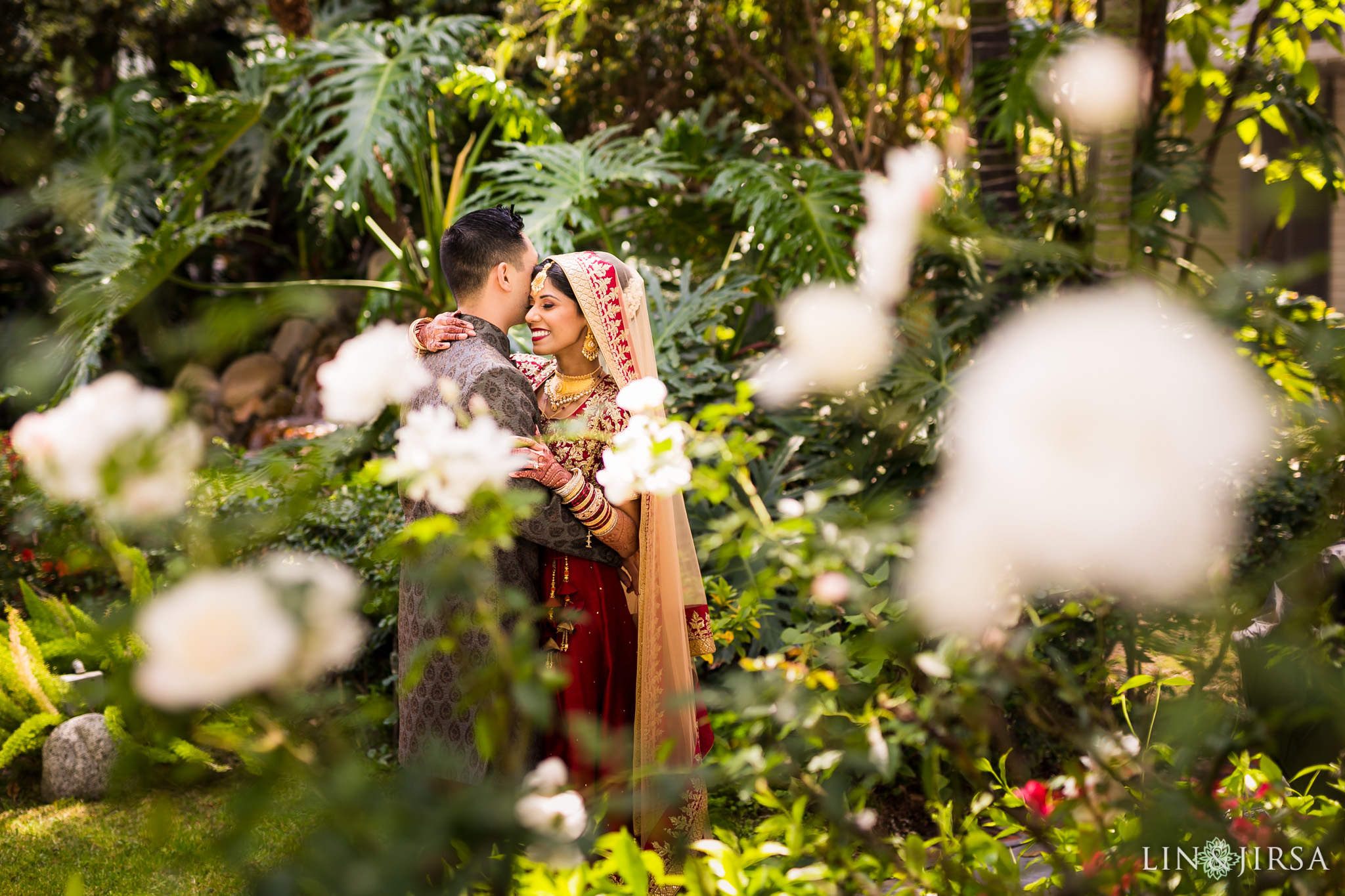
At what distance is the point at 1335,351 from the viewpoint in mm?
1104

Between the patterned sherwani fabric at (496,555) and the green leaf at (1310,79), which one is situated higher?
the green leaf at (1310,79)

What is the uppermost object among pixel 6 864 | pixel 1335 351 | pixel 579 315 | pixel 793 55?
pixel 793 55

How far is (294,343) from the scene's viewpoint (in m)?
9.02

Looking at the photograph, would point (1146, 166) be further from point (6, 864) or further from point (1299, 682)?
point (6, 864)

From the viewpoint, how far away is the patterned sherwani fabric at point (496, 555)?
2.02 meters

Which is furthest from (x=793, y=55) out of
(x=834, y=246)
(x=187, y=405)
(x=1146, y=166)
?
(x=187, y=405)

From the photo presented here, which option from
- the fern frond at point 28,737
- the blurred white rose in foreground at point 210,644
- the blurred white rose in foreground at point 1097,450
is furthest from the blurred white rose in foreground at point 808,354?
the fern frond at point 28,737

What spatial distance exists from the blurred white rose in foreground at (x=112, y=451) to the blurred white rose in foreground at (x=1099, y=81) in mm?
4454

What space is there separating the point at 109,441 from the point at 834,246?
365cm

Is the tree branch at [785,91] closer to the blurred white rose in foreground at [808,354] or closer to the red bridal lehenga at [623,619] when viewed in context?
the blurred white rose in foreground at [808,354]

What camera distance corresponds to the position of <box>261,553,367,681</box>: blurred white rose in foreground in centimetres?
71

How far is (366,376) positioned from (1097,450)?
723mm

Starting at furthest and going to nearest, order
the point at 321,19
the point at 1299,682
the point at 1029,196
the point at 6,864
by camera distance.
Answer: the point at 321,19
the point at 1029,196
the point at 6,864
the point at 1299,682

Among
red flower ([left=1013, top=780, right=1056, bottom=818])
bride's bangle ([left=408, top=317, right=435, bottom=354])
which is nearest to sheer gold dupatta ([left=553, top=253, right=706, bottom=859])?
bride's bangle ([left=408, top=317, right=435, bottom=354])
